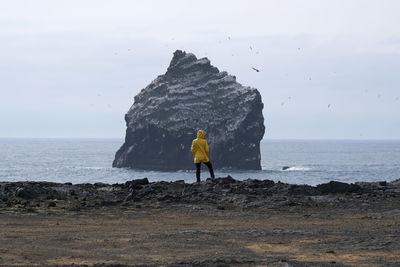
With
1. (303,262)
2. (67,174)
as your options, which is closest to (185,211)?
(303,262)

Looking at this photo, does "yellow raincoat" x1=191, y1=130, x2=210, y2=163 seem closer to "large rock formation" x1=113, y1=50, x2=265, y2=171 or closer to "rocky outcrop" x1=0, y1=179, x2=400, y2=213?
Result: "rocky outcrop" x1=0, y1=179, x2=400, y2=213

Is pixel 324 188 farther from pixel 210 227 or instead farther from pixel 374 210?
pixel 210 227

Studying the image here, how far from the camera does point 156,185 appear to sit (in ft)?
76.1

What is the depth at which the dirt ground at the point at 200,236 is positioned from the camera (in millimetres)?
11844

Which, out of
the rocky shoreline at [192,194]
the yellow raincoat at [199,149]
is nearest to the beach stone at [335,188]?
the rocky shoreline at [192,194]

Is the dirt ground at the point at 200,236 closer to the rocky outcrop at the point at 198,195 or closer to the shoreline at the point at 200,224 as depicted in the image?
the shoreline at the point at 200,224

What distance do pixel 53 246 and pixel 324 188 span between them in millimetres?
12139

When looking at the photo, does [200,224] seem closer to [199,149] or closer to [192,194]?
[192,194]

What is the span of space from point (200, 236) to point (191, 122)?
117m

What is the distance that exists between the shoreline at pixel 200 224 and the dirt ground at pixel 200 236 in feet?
0.07

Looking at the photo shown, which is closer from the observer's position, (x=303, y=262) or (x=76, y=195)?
(x=303, y=262)

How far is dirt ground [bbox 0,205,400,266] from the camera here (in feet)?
38.9

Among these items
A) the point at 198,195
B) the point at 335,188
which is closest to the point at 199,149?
the point at 198,195

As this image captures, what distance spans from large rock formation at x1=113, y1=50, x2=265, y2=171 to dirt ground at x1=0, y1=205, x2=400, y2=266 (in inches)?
4310
